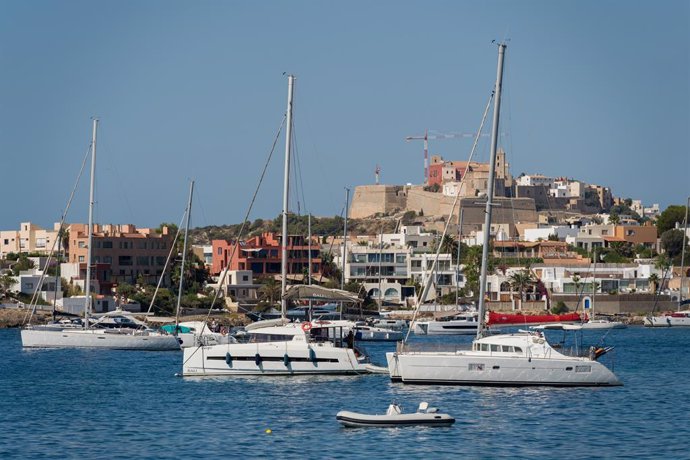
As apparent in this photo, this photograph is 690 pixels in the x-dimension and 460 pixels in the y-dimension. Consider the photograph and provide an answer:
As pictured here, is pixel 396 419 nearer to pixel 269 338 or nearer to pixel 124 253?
pixel 269 338

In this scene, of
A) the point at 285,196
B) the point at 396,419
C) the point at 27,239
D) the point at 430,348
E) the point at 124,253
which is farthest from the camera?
the point at 27,239

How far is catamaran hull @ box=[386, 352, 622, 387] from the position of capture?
43.2 metres

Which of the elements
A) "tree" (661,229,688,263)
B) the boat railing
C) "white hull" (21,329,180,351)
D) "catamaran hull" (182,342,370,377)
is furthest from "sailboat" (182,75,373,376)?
"tree" (661,229,688,263)

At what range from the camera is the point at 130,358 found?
211 feet

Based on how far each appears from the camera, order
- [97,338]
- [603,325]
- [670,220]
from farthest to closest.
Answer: [670,220] < [603,325] < [97,338]

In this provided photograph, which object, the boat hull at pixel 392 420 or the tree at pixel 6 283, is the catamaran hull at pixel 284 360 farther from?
the tree at pixel 6 283

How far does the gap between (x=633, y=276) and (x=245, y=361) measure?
92.2 metres

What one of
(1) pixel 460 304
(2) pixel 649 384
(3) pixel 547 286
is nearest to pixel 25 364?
(2) pixel 649 384

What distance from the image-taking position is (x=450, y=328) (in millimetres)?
94375

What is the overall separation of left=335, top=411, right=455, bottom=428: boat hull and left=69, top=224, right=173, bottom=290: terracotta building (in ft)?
288

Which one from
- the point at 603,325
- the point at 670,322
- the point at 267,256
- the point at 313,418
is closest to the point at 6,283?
the point at 267,256

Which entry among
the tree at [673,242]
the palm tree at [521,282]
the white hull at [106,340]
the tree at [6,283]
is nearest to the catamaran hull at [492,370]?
the white hull at [106,340]

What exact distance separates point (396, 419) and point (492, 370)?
8.53m

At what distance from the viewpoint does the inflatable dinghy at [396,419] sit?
117 ft
